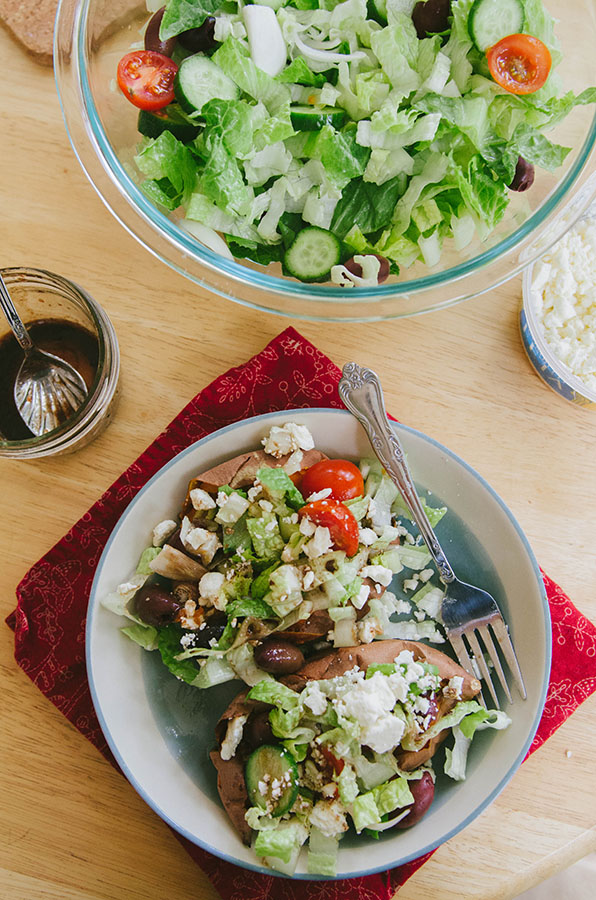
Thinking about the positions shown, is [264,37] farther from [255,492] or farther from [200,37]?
[255,492]

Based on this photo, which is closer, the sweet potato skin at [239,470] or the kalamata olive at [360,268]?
the kalamata olive at [360,268]

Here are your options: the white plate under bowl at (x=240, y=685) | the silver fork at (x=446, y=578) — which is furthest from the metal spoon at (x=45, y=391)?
the silver fork at (x=446, y=578)

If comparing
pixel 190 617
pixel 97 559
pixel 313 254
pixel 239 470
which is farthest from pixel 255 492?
pixel 313 254

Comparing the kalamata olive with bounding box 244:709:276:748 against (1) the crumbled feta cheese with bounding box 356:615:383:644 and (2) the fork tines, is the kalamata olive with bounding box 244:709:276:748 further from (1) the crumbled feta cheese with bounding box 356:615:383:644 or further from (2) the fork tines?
(2) the fork tines

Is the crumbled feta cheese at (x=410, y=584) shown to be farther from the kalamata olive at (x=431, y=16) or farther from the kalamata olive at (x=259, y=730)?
the kalamata olive at (x=431, y=16)

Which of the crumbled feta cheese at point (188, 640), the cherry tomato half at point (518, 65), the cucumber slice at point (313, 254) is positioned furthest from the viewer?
the crumbled feta cheese at point (188, 640)

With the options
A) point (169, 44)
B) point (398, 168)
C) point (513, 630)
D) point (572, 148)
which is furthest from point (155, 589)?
point (572, 148)
